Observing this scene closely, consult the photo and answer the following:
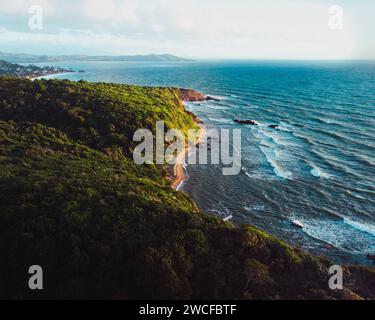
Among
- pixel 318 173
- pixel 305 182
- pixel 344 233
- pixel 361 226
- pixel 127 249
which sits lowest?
pixel 344 233

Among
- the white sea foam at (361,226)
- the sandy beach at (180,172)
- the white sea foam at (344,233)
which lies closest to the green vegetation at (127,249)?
the white sea foam at (344,233)

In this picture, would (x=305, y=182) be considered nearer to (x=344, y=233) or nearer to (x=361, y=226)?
(x=361, y=226)

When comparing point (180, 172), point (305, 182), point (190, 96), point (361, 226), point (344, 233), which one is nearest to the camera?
point (344, 233)

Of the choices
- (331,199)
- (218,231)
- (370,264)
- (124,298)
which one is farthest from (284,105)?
(124,298)

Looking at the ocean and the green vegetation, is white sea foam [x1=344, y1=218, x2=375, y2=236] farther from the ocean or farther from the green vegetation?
the green vegetation

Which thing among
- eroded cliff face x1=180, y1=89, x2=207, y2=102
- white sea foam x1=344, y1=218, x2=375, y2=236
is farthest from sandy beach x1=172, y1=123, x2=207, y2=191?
eroded cliff face x1=180, y1=89, x2=207, y2=102

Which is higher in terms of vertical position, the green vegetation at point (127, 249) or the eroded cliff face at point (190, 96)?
the eroded cliff face at point (190, 96)

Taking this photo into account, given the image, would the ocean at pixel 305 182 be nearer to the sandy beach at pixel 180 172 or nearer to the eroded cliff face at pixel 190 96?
the sandy beach at pixel 180 172

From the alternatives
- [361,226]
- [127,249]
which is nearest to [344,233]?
[361,226]

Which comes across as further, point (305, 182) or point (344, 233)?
point (305, 182)
